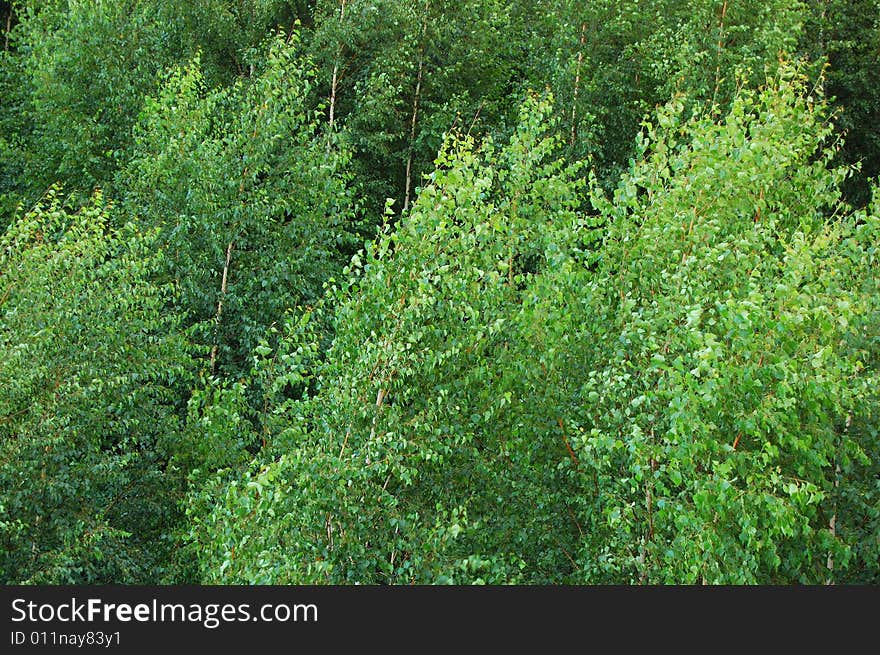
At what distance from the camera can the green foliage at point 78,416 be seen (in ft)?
50.1

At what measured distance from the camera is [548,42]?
31.2m

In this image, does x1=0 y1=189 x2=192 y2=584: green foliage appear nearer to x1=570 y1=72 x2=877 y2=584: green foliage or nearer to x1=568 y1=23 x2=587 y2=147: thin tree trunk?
x1=570 y1=72 x2=877 y2=584: green foliage

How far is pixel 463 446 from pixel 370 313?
6.44 feet

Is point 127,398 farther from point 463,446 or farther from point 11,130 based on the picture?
point 11,130

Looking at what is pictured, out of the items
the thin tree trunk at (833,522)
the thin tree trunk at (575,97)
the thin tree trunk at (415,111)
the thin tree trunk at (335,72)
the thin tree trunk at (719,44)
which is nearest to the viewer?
the thin tree trunk at (833,522)

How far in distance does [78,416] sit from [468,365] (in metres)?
6.50

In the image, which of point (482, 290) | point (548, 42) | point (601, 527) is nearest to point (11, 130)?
point (548, 42)

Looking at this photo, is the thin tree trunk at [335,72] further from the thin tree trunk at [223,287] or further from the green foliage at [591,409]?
the green foliage at [591,409]

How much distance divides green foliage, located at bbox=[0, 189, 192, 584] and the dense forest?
57 mm

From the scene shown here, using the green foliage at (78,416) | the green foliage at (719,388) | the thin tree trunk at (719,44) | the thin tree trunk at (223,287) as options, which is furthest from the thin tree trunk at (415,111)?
the green foliage at (719,388)

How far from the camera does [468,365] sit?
528 inches

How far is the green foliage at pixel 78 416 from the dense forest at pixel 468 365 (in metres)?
0.06

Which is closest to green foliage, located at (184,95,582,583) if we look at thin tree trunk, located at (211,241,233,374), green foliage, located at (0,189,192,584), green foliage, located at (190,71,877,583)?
green foliage, located at (190,71,877,583)

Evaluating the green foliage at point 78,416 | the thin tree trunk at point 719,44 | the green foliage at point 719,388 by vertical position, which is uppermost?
the thin tree trunk at point 719,44
